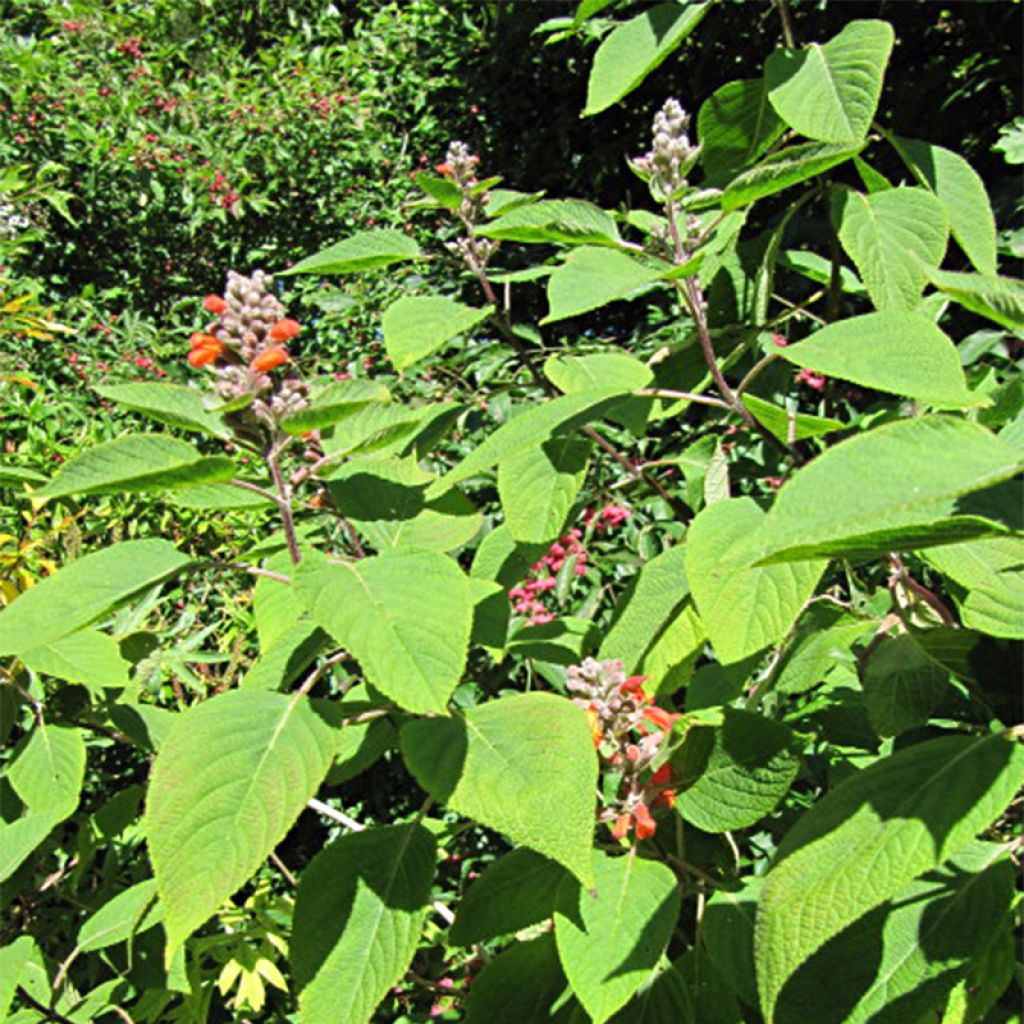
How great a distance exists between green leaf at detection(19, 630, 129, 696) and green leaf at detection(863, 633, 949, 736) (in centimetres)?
101

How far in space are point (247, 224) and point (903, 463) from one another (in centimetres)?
627

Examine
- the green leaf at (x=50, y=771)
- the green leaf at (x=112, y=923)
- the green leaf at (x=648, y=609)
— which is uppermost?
the green leaf at (x=648, y=609)

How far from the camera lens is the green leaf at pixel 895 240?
108 cm

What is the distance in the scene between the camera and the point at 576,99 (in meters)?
5.59

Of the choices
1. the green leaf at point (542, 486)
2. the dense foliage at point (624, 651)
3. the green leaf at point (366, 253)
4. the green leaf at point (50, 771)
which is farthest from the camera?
the green leaf at point (50, 771)

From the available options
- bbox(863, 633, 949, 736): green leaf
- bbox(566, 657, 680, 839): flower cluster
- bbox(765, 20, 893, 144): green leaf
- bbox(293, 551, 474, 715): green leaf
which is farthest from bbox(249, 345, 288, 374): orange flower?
bbox(863, 633, 949, 736): green leaf

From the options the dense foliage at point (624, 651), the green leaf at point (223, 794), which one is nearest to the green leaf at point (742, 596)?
the dense foliage at point (624, 651)

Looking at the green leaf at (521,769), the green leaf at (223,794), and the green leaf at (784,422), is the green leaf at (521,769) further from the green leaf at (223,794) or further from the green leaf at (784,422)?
the green leaf at (784,422)

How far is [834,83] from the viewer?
109 cm

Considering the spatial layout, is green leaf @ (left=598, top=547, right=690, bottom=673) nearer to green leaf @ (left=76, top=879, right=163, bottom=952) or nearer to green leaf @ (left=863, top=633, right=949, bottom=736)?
green leaf @ (left=863, top=633, right=949, bottom=736)

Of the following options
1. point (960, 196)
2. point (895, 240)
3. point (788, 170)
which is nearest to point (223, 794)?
point (788, 170)

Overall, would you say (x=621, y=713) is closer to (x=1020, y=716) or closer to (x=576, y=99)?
(x=1020, y=716)

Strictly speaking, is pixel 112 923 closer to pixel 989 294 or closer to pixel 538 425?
pixel 538 425

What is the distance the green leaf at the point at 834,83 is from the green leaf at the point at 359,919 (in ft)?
2.74
